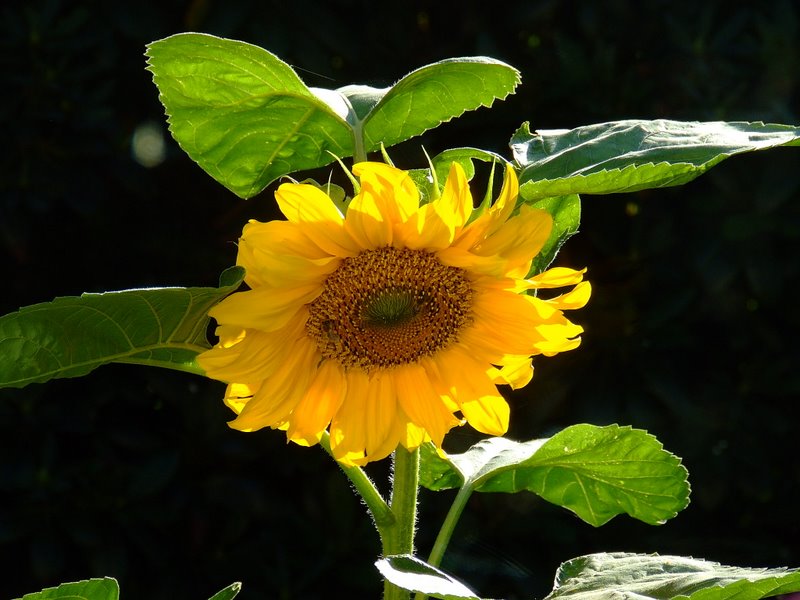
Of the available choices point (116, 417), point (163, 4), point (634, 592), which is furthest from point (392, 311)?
point (163, 4)

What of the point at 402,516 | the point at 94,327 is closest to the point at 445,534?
the point at 402,516

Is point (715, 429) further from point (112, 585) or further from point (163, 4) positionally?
point (112, 585)

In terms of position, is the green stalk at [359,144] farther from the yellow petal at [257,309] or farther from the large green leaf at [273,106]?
the yellow petal at [257,309]

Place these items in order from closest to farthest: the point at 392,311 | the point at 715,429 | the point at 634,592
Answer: the point at 634,592
the point at 392,311
the point at 715,429

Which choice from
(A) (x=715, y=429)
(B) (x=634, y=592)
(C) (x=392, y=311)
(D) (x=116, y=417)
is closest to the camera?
(B) (x=634, y=592)

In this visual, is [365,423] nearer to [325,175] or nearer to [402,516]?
[402,516]

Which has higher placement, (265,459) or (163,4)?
(163,4)
